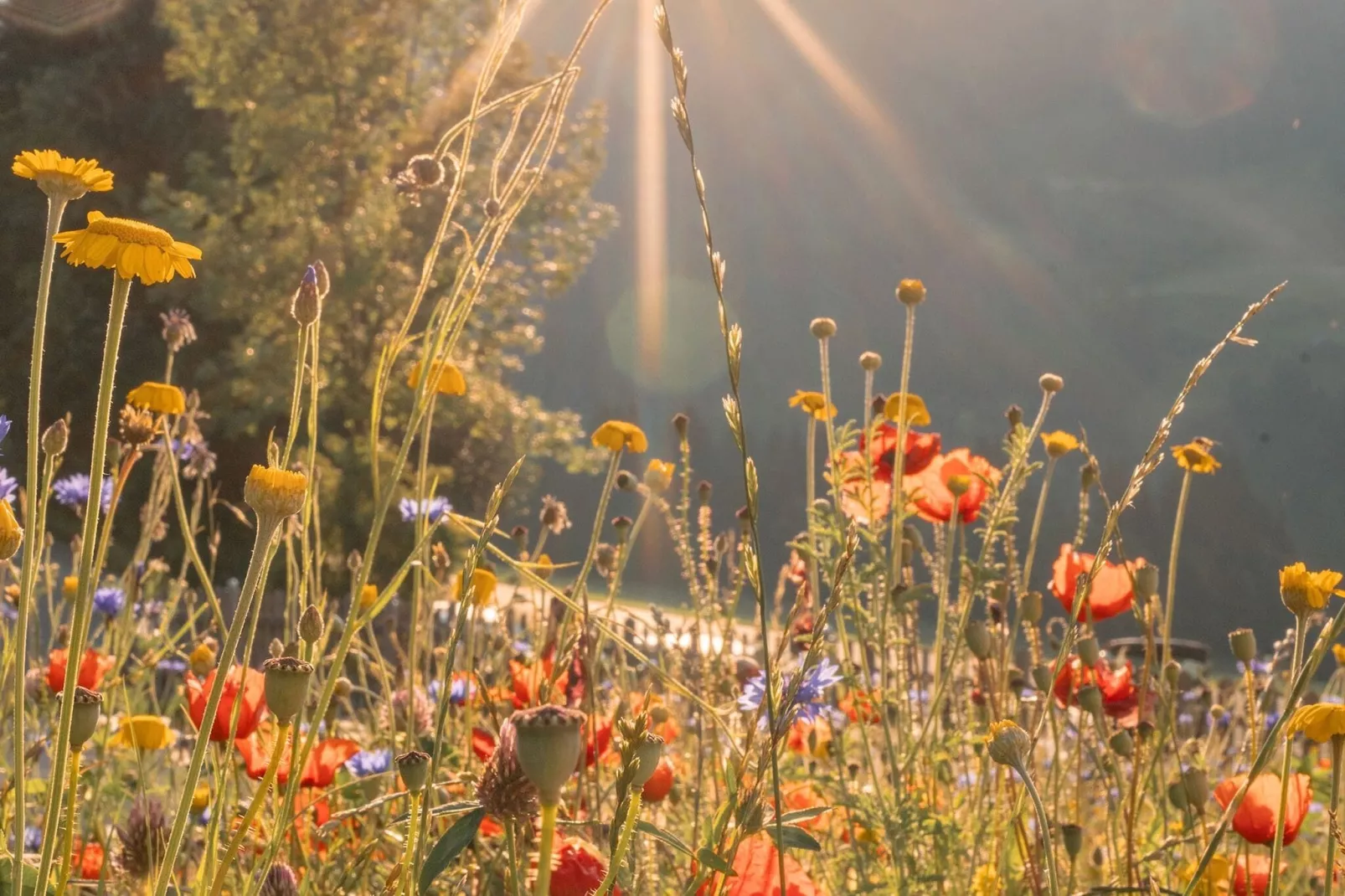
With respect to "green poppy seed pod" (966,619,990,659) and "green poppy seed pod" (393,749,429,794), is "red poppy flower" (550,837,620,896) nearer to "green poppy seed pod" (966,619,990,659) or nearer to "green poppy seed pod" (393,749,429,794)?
"green poppy seed pod" (393,749,429,794)

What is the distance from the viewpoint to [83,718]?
0.61 m

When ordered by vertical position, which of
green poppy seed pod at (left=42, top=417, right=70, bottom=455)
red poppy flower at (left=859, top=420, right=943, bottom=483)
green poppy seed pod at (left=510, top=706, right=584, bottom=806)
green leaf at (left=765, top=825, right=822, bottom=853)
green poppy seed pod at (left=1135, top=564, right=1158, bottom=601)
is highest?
red poppy flower at (left=859, top=420, right=943, bottom=483)

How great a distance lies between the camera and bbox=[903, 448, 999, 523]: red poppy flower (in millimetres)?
1436

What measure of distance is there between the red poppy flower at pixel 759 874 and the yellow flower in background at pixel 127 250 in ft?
1.69

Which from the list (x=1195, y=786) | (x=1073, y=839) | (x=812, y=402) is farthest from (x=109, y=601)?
(x=1195, y=786)

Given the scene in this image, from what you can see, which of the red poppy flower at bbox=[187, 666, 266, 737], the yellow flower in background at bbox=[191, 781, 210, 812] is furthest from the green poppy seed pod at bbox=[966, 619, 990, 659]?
the yellow flower in background at bbox=[191, 781, 210, 812]

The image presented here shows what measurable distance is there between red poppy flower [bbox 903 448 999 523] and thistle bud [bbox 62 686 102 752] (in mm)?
992

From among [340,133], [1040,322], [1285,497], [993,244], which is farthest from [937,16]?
[340,133]

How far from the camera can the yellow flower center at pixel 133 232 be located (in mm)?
612

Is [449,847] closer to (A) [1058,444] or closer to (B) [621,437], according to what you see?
(B) [621,437]

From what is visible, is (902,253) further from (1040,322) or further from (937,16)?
(937,16)

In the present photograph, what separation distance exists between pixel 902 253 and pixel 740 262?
194 inches

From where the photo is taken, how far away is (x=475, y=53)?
12.4 m

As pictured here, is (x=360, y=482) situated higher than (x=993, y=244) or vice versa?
(x=993, y=244)
